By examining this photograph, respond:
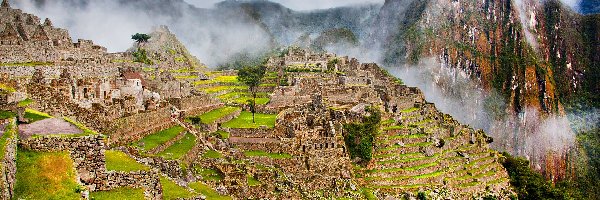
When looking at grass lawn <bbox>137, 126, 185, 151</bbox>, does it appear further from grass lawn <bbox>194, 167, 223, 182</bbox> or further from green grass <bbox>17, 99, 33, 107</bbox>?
green grass <bbox>17, 99, 33, 107</bbox>

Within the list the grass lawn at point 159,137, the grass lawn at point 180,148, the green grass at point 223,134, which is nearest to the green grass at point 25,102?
the grass lawn at point 180,148

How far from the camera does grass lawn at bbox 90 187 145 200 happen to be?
13.2 m

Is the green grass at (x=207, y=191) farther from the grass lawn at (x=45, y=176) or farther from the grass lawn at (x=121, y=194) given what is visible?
the grass lawn at (x=45, y=176)

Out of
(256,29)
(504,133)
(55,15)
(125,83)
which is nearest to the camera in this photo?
(125,83)

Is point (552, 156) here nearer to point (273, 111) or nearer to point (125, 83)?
point (273, 111)

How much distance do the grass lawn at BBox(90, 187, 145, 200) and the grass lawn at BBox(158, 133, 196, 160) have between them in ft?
37.1

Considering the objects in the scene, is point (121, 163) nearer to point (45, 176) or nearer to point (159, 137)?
point (45, 176)

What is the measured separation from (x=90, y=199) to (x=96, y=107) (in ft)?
46.6

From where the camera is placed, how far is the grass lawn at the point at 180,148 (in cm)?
2637

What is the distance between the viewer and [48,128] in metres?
14.4

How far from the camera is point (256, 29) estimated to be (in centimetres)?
13425

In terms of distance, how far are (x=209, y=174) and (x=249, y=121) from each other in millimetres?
15155

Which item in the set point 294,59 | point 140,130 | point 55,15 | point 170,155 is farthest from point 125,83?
point 294,59

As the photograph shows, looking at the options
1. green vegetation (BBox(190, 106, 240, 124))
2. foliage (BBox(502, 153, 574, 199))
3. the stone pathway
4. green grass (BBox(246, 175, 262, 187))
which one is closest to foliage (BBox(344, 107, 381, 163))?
green vegetation (BBox(190, 106, 240, 124))
